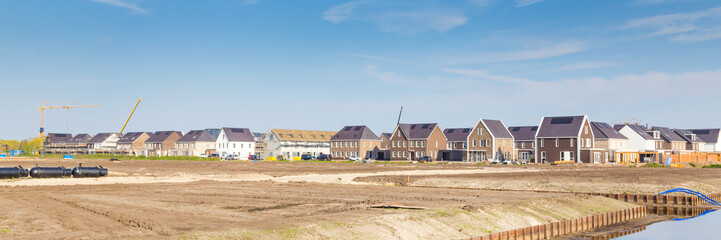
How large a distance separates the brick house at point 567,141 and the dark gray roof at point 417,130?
2475 cm

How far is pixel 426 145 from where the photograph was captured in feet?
385

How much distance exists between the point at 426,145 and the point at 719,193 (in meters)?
82.7

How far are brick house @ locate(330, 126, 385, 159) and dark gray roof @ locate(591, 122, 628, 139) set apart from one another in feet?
141

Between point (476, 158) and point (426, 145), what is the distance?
10.9 meters

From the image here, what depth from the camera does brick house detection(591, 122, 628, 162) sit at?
10093cm

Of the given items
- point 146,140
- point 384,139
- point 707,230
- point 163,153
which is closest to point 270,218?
point 707,230

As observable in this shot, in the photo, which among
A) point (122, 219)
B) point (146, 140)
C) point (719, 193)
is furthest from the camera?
point (146, 140)

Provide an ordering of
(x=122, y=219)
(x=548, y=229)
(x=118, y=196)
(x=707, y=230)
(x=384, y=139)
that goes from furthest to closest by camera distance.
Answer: (x=384, y=139)
(x=118, y=196)
(x=707, y=230)
(x=548, y=229)
(x=122, y=219)

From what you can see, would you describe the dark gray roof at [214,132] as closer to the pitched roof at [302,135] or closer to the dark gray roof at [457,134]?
the pitched roof at [302,135]

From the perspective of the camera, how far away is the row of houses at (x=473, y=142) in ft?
319

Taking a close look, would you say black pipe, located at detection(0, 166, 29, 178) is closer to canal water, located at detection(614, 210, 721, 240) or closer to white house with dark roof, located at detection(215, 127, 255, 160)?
canal water, located at detection(614, 210, 721, 240)

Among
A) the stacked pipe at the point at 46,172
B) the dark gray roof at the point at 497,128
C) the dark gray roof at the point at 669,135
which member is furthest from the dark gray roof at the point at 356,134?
the stacked pipe at the point at 46,172

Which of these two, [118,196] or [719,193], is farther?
[719,193]

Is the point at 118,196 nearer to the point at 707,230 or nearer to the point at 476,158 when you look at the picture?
the point at 707,230
